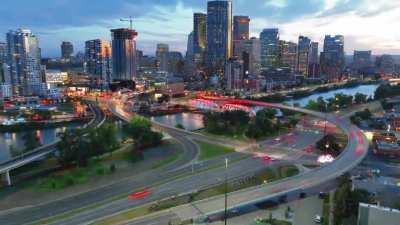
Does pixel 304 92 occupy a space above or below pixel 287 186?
above

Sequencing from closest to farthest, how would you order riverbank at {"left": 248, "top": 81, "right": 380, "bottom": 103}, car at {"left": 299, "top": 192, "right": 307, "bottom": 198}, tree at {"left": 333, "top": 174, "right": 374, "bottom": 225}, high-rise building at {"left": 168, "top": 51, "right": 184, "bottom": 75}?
tree at {"left": 333, "top": 174, "right": 374, "bottom": 225}
car at {"left": 299, "top": 192, "right": 307, "bottom": 198}
riverbank at {"left": 248, "top": 81, "right": 380, "bottom": 103}
high-rise building at {"left": 168, "top": 51, "right": 184, "bottom": 75}

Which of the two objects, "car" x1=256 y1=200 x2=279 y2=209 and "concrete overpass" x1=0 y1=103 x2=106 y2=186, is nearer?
"car" x1=256 y1=200 x2=279 y2=209

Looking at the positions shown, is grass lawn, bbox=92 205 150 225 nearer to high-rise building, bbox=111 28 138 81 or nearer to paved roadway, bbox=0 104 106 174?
paved roadway, bbox=0 104 106 174

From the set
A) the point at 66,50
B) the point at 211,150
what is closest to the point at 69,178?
the point at 211,150

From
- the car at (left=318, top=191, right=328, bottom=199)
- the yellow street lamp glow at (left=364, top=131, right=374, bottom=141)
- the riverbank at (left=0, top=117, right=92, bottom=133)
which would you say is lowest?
the riverbank at (left=0, top=117, right=92, bottom=133)

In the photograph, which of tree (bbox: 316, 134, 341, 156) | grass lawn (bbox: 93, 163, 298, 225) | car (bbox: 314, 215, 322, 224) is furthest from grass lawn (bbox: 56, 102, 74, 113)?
car (bbox: 314, 215, 322, 224)

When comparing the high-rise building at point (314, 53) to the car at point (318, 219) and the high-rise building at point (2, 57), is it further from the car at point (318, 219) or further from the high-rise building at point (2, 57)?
the car at point (318, 219)

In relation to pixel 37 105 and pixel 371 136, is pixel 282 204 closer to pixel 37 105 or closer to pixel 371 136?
pixel 371 136

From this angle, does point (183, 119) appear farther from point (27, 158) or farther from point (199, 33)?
point (199, 33)
